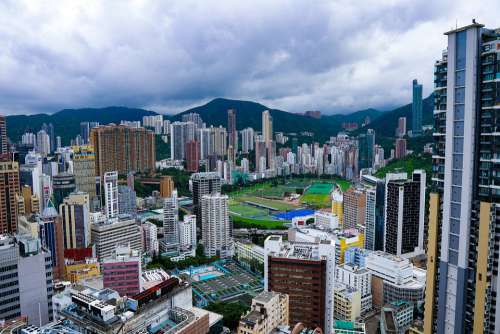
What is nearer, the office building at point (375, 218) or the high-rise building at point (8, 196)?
the office building at point (375, 218)

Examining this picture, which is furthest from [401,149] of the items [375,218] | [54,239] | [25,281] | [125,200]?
[25,281]

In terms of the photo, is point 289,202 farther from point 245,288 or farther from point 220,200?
point 245,288

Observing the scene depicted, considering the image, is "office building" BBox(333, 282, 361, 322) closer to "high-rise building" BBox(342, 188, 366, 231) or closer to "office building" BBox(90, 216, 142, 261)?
"high-rise building" BBox(342, 188, 366, 231)

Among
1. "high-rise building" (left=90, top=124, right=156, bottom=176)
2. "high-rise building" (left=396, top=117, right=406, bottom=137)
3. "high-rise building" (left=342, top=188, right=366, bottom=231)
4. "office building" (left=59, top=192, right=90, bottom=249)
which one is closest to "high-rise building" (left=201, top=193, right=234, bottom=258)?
"office building" (left=59, top=192, right=90, bottom=249)

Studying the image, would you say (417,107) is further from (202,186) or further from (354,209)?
(202,186)

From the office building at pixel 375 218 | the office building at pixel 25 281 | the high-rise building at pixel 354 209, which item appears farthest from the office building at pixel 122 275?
the high-rise building at pixel 354 209

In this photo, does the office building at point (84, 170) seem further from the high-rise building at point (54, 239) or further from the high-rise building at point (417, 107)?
the high-rise building at point (417, 107)
